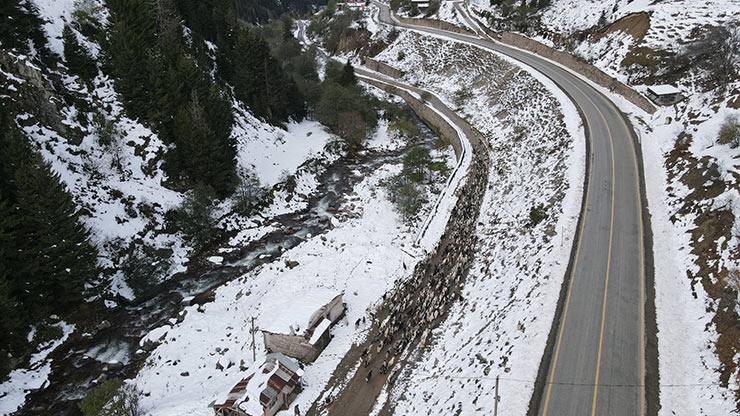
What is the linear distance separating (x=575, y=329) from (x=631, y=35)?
180 ft

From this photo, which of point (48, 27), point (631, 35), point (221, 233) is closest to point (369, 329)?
point (221, 233)

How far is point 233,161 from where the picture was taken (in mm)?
50656

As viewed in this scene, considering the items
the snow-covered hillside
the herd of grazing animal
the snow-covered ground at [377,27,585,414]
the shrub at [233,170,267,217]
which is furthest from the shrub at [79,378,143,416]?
the snow-covered hillside

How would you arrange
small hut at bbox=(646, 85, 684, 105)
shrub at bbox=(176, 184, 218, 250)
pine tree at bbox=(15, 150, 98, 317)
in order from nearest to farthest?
1. pine tree at bbox=(15, 150, 98, 317)
2. shrub at bbox=(176, 184, 218, 250)
3. small hut at bbox=(646, 85, 684, 105)

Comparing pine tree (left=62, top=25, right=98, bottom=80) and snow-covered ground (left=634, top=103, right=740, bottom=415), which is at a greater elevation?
pine tree (left=62, top=25, right=98, bottom=80)

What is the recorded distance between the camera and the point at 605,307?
2406cm

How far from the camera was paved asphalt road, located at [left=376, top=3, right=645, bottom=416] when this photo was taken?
63.0ft

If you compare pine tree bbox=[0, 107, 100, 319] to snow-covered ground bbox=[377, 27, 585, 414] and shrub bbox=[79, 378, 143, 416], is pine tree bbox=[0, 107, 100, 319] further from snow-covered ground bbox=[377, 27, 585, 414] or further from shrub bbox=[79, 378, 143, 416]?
snow-covered ground bbox=[377, 27, 585, 414]

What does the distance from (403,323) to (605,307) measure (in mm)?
12655

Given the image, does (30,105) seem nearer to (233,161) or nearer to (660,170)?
(233,161)

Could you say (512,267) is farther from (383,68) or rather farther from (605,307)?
(383,68)

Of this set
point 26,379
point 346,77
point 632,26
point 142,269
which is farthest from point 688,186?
point 346,77

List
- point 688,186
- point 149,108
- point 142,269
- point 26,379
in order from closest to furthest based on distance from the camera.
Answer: point 26,379, point 688,186, point 142,269, point 149,108

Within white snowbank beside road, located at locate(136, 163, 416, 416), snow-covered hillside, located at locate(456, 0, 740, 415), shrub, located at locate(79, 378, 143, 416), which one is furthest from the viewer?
white snowbank beside road, located at locate(136, 163, 416, 416)
